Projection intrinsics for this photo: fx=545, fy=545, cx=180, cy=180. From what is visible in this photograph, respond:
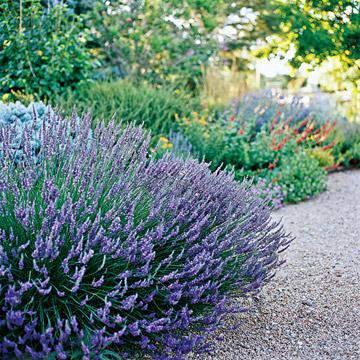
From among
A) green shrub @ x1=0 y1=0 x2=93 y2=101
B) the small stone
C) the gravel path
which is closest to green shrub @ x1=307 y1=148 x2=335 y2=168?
the gravel path

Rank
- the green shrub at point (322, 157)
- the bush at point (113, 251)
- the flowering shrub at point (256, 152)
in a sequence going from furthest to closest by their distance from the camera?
the green shrub at point (322, 157) → the flowering shrub at point (256, 152) → the bush at point (113, 251)

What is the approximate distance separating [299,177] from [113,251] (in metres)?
4.36

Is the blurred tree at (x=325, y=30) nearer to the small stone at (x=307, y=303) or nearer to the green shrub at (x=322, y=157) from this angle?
the small stone at (x=307, y=303)

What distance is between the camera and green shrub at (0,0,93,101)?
642 centimetres

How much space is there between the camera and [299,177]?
6277mm

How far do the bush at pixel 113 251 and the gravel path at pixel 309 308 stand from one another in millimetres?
283

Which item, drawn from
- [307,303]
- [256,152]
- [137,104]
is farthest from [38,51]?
[307,303]

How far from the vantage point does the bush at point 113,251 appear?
6.91ft

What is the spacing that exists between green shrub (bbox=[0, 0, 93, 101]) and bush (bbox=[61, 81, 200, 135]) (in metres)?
0.30

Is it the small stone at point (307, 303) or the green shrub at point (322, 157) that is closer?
the small stone at point (307, 303)

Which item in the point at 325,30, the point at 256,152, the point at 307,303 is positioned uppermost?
the point at 325,30

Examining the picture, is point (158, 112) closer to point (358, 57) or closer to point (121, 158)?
point (358, 57)

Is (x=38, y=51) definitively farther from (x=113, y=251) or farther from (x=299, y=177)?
(x=113, y=251)

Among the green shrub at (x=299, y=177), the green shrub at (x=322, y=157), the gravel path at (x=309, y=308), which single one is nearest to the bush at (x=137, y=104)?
the green shrub at (x=299, y=177)
